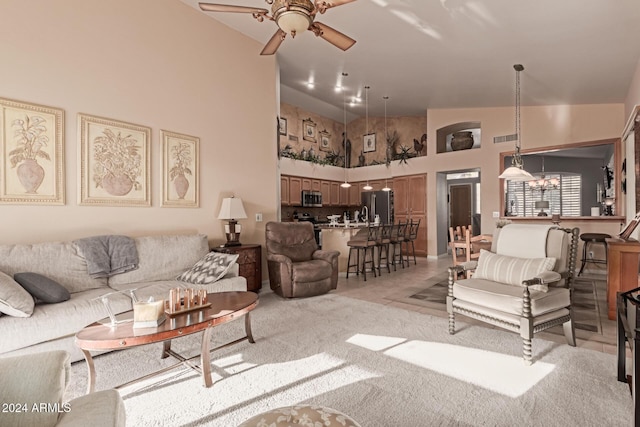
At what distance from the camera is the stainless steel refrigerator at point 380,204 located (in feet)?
29.4

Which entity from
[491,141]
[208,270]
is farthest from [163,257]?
[491,141]

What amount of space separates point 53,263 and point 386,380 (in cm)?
310

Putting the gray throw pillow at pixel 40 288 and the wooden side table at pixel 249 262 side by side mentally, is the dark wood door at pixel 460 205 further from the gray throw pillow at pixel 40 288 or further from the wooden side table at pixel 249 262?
the gray throw pillow at pixel 40 288

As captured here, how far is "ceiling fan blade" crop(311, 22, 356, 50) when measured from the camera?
263cm

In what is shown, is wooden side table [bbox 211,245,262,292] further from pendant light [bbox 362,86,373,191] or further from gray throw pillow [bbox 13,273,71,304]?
pendant light [bbox 362,86,373,191]

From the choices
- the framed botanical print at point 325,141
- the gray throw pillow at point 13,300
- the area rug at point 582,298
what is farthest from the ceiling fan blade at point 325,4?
the framed botanical print at point 325,141

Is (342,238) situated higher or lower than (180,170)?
lower

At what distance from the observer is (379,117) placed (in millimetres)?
9781

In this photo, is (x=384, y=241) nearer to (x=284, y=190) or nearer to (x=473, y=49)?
(x=284, y=190)

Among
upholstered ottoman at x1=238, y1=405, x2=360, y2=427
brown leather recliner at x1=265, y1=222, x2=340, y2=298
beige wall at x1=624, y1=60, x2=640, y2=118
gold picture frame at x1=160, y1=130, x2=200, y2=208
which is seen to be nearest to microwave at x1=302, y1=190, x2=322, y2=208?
brown leather recliner at x1=265, y1=222, x2=340, y2=298

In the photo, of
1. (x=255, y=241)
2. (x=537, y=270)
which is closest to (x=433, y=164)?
(x=255, y=241)

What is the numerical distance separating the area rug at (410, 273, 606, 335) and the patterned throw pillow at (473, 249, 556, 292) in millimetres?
824

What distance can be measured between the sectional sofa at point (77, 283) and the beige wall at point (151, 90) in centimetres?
33

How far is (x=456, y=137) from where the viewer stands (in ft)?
25.7
